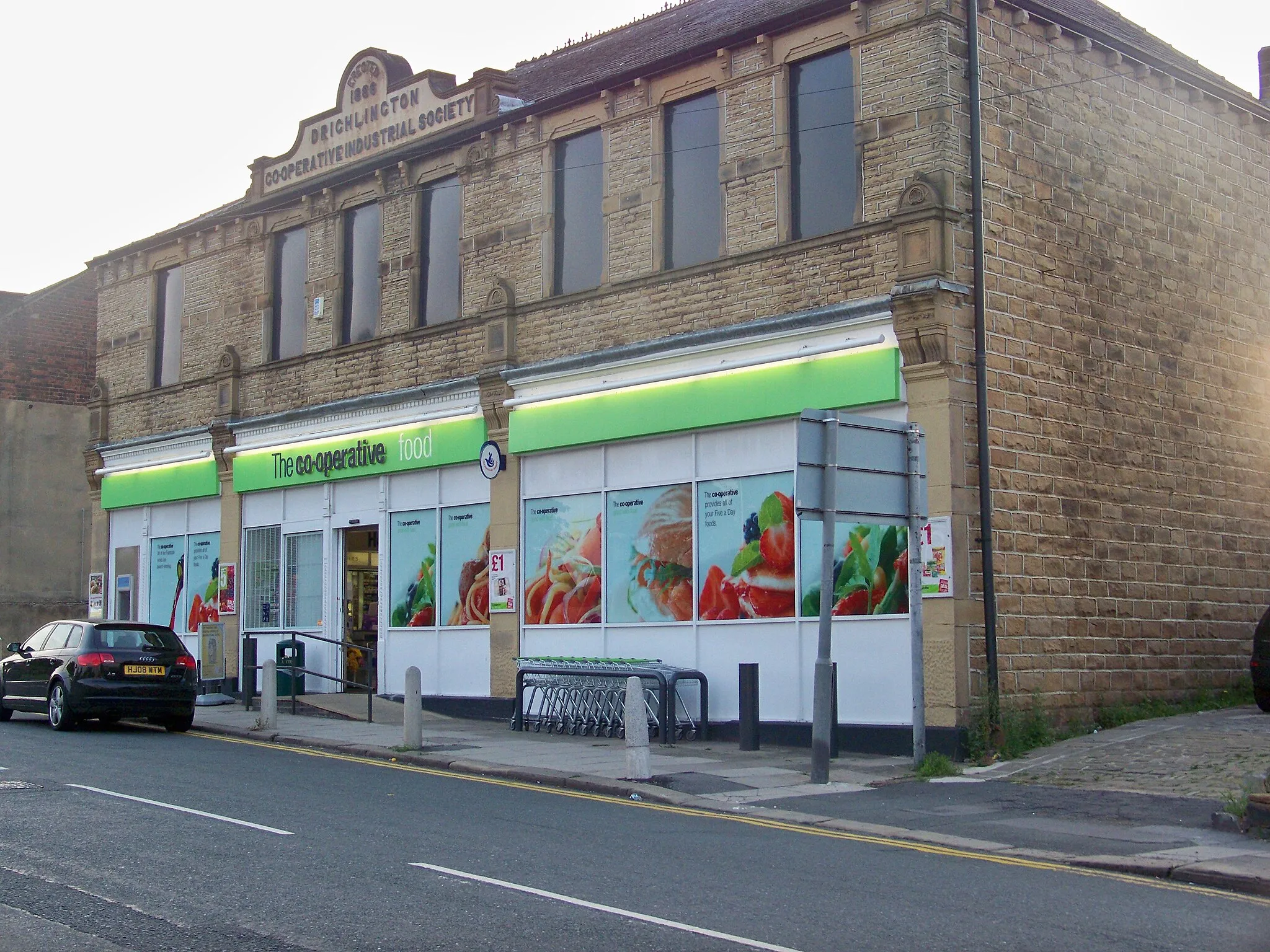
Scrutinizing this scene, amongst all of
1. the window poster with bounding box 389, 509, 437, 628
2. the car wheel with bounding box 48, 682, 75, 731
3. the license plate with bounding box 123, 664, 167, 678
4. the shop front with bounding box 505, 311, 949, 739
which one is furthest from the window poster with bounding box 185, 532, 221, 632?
the shop front with bounding box 505, 311, 949, 739

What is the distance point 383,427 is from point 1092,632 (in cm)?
1167

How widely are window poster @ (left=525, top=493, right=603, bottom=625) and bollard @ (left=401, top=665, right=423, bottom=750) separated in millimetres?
3764

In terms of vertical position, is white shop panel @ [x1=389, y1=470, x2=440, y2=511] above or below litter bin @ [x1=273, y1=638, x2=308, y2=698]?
above

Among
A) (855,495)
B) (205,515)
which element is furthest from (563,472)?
(205,515)

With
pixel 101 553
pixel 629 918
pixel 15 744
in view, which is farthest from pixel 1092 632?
pixel 101 553

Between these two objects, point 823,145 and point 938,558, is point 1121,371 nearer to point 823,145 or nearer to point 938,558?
point 938,558

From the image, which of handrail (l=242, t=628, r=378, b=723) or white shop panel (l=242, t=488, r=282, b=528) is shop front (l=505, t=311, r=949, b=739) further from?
white shop panel (l=242, t=488, r=282, b=528)

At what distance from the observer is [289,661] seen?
22891 millimetres

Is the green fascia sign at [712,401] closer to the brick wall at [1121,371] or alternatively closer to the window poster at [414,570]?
the brick wall at [1121,371]

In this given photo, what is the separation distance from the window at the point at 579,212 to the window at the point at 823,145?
3.46 m

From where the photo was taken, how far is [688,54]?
61.8 feet

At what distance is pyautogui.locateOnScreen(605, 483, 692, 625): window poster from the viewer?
18672 millimetres

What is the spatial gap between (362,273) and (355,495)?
149 inches

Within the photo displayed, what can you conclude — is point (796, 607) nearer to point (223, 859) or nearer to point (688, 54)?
point (688, 54)
